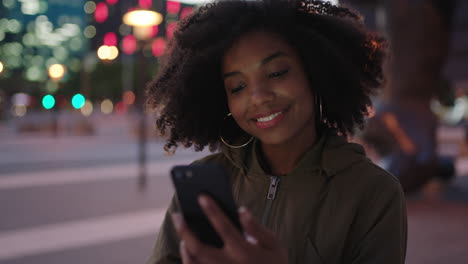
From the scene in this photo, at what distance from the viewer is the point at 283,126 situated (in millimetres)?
1586

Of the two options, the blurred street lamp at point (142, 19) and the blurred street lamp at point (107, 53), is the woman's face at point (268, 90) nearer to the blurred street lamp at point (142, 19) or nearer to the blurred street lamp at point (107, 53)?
the blurred street lamp at point (142, 19)

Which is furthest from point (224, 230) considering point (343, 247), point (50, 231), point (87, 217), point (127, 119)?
point (127, 119)

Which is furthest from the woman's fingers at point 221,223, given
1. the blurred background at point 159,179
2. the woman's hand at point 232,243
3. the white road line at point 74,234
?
the white road line at point 74,234

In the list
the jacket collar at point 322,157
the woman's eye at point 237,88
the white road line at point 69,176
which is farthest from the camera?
the white road line at point 69,176

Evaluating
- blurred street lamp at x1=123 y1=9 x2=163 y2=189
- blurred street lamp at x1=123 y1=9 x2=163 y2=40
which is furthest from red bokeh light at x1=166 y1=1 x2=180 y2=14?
blurred street lamp at x1=123 y1=9 x2=163 y2=40

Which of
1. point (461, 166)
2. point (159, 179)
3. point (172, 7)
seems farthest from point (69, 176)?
point (172, 7)

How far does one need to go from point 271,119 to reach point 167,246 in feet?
1.58

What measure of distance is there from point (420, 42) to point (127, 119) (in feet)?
95.5

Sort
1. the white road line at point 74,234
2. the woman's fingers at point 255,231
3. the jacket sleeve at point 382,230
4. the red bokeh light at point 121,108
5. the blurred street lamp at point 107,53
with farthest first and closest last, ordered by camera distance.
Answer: the red bokeh light at point 121,108 < the blurred street lamp at point 107,53 < the white road line at point 74,234 < the jacket sleeve at point 382,230 < the woman's fingers at point 255,231

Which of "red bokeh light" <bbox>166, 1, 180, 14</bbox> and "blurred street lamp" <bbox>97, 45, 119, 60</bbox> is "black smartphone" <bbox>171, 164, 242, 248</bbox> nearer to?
"red bokeh light" <bbox>166, 1, 180, 14</bbox>

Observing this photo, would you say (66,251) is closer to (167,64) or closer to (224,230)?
(167,64)

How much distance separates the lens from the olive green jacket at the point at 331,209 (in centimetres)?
138

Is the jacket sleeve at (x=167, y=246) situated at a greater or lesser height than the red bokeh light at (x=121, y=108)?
lesser

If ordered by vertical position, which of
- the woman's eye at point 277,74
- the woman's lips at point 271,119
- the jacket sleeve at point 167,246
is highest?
the woman's eye at point 277,74
